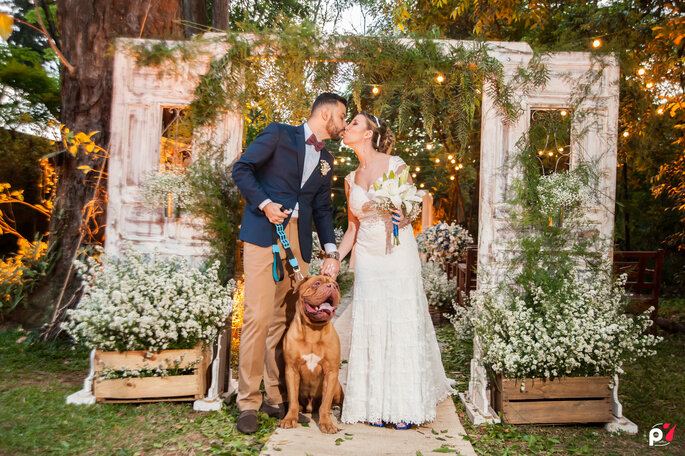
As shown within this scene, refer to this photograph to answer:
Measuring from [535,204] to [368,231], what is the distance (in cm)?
144

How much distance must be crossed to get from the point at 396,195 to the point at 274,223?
89 centimetres

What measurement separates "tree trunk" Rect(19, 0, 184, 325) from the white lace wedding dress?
11.4 ft

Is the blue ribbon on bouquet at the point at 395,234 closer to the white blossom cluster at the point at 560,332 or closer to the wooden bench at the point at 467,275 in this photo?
the white blossom cluster at the point at 560,332

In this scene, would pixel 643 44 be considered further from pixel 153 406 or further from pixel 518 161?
pixel 153 406

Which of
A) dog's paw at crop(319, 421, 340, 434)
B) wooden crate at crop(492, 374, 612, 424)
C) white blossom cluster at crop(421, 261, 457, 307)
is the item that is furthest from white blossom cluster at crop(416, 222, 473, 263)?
dog's paw at crop(319, 421, 340, 434)

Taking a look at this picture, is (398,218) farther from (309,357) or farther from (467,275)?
(467,275)

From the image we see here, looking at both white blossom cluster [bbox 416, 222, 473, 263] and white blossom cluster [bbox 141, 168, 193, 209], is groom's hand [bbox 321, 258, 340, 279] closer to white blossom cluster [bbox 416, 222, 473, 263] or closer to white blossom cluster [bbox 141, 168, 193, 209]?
white blossom cluster [bbox 141, 168, 193, 209]

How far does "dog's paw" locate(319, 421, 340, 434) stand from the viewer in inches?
127

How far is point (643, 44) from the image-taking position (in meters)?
6.91

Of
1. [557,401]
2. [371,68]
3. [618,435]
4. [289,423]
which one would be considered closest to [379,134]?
[371,68]

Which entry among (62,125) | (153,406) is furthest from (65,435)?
(62,125)

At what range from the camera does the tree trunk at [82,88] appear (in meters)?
5.09

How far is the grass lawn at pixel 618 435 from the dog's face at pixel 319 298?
4.57ft

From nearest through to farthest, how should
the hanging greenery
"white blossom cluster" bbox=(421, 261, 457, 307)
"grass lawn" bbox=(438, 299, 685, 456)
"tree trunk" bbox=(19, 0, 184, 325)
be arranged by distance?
"grass lawn" bbox=(438, 299, 685, 456)
the hanging greenery
"tree trunk" bbox=(19, 0, 184, 325)
"white blossom cluster" bbox=(421, 261, 457, 307)
